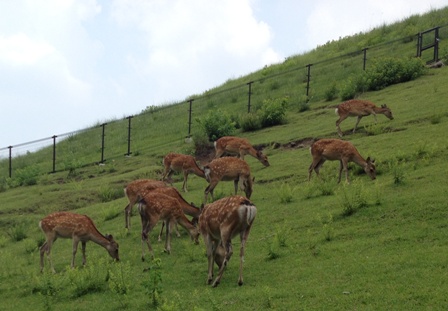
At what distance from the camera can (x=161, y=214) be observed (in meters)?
14.9

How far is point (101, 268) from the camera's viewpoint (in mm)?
13930

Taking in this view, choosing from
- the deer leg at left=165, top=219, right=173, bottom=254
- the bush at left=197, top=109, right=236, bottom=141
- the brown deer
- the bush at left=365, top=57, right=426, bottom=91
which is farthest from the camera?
the bush at left=365, top=57, right=426, bottom=91

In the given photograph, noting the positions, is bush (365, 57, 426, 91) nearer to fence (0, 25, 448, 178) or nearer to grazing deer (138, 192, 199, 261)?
fence (0, 25, 448, 178)

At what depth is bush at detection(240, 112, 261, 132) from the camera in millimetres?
32250

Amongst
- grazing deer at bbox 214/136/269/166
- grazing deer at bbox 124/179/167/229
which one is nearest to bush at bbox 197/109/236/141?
grazing deer at bbox 214/136/269/166

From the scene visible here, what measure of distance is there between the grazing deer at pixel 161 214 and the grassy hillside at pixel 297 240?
1.48ft

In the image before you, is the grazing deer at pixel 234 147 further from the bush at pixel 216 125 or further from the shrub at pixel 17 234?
the shrub at pixel 17 234

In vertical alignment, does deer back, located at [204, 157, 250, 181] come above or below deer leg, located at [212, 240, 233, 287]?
above

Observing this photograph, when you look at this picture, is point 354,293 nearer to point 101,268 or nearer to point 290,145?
point 101,268

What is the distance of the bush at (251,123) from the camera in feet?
106

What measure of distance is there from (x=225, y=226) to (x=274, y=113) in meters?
20.2

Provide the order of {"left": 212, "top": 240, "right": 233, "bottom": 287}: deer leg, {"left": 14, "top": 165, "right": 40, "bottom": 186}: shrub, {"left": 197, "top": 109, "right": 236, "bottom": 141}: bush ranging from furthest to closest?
{"left": 197, "top": 109, "right": 236, "bottom": 141}: bush → {"left": 14, "top": 165, "right": 40, "bottom": 186}: shrub → {"left": 212, "top": 240, "right": 233, "bottom": 287}: deer leg

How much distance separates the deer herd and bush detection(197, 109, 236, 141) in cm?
631

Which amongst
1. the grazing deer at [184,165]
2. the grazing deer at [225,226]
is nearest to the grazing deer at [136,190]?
the grazing deer at [184,165]
